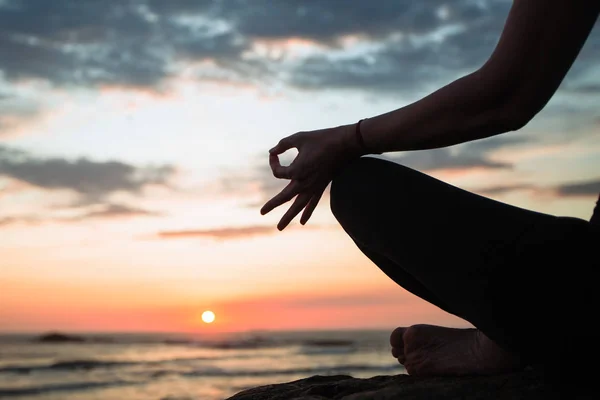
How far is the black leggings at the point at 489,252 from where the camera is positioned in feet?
5.59

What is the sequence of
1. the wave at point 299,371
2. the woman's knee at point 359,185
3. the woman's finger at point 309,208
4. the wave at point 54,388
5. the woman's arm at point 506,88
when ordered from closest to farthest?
the woman's arm at point 506,88
the woman's knee at point 359,185
the woman's finger at point 309,208
the wave at point 54,388
the wave at point 299,371

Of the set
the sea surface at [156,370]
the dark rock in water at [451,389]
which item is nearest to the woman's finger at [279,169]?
the dark rock in water at [451,389]

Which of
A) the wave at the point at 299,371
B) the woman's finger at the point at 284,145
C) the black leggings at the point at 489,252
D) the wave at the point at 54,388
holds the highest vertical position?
the woman's finger at the point at 284,145

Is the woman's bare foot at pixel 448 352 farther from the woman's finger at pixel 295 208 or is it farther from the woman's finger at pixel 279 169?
the woman's finger at pixel 279 169

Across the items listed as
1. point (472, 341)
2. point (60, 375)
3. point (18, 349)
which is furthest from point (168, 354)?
point (472, 341)

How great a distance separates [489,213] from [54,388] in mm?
14151

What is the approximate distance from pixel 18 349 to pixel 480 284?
2715 cm

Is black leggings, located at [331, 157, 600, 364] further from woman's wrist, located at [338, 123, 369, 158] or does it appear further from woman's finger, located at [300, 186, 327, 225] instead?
woman's finger, located at [300, 186, 327, 225]

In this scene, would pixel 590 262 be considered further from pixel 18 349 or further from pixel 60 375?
pixel 18 349

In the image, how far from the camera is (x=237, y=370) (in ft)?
60.9

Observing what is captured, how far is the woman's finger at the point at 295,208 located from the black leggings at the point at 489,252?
32cm

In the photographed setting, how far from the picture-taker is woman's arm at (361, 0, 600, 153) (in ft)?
5.35

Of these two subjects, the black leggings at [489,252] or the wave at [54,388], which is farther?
the wave at [54,388]

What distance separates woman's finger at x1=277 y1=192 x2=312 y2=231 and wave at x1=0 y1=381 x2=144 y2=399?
1265cm
